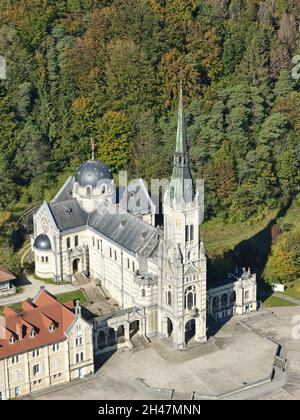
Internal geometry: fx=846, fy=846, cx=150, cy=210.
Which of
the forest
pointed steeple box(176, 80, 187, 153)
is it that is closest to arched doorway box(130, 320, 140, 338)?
pointed steeple box(176, 80, 187, 153)

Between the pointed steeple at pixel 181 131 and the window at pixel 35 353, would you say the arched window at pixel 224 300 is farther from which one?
the window at pixel 35 353

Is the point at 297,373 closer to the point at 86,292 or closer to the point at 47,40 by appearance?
the point at 86,292

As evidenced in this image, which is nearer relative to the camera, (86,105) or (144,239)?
(144,239)

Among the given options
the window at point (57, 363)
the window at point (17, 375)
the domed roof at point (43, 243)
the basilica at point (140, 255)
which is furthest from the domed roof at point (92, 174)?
the window at point (17, 375)

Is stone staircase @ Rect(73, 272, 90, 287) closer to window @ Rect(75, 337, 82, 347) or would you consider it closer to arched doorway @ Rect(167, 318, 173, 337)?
arched doorway @ Rect(167, 318, 173, 337)
